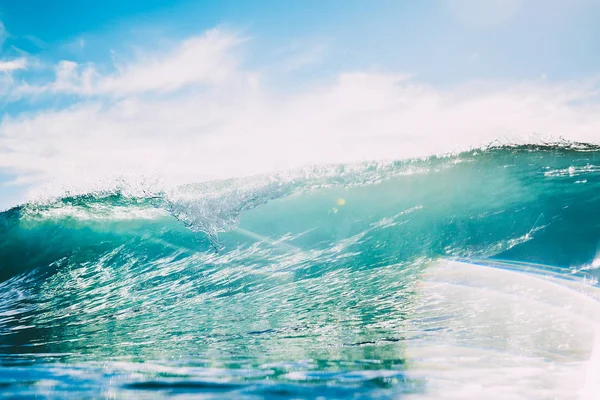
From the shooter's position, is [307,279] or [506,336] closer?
[506,336]

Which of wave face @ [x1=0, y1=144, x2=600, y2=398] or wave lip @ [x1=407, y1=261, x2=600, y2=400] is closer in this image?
wave lip @ [x1=407, y1=261, x2=600, y2=400]

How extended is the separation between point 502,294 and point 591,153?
17.8 feet

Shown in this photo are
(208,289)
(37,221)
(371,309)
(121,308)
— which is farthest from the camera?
(37,221)

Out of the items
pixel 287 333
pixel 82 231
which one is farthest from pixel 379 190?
pixel 82 231

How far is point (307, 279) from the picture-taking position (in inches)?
230

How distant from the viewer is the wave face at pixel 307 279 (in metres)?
2.63

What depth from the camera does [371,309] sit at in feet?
14.6

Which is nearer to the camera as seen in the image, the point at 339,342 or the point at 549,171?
the point at 339,342

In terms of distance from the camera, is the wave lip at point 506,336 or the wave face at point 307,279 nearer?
the wave lip at point 506,336

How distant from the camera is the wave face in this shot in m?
2.63

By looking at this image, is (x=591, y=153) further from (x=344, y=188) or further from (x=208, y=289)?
(x=208, y=289)

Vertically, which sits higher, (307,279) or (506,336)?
(307,279)

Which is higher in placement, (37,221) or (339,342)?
(37,221)

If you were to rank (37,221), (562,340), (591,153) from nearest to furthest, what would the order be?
(562,340) → (591,153) → (37,221)
